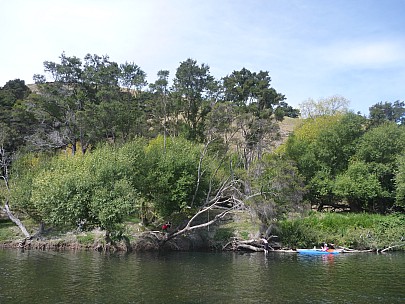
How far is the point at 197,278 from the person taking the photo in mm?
31734

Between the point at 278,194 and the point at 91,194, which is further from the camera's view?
the point at 278,194

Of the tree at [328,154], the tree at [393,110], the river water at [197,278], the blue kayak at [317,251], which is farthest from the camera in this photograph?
the tree at [393,110]

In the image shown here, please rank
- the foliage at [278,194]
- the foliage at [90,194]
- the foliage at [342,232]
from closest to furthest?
the foliage at [90,194] → the foliage at [278,194] → the foliage at [342,232]

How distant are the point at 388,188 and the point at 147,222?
40149 mm

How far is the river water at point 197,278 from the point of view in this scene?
996 inches

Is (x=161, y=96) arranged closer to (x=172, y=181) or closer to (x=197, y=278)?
(x=172, y=181)

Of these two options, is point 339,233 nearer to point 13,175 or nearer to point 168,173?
point 168,173

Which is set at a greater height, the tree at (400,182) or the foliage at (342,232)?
the tree at (400,182)

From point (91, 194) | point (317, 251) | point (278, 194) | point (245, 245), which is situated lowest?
point (317, 251)

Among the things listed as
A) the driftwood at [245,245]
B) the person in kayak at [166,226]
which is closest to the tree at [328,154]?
the driftwood at [245,245]

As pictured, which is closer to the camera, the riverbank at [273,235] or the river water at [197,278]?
the river water at [197,278]

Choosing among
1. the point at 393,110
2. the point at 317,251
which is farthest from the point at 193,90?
the point at 393,110

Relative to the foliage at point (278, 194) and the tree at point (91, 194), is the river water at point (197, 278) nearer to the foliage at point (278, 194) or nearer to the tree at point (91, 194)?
the tree at point (91, 194)

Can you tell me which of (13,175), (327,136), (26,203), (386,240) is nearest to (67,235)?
(26,203)
